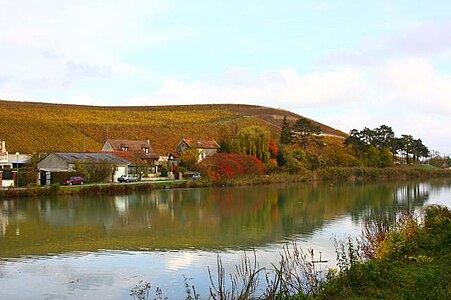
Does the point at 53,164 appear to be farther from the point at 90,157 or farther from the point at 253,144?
the point at 253,144

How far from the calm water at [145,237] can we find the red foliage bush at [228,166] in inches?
621

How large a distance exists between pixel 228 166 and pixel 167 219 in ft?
92.2

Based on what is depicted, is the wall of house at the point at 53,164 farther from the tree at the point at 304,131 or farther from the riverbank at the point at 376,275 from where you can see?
the tree at the point at 304,131

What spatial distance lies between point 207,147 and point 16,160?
27693mm

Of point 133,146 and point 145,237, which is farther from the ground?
point 133,146

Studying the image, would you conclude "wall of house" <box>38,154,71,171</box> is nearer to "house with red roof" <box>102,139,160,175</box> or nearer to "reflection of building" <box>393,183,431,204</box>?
"house with red roof" <box>102,139,160,175</box>

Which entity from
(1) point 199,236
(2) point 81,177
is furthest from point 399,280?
(2) point 81,177

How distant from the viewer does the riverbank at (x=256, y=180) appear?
38812mm

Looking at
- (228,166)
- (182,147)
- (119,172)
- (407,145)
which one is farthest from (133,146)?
(407,145)

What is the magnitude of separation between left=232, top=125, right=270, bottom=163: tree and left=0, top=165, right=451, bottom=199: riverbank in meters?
3.64

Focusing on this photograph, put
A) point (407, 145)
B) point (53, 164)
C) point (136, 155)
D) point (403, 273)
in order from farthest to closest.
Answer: point (407, 145) → point (136, 155) → point (53, 164) → point (403, 273)

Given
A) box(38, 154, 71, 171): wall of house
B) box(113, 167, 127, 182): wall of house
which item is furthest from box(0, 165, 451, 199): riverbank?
box(38, 154, 71, 171): wall of house

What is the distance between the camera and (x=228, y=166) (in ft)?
176

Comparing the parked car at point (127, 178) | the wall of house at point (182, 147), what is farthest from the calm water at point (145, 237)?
the wall of house at point (182, 147)
